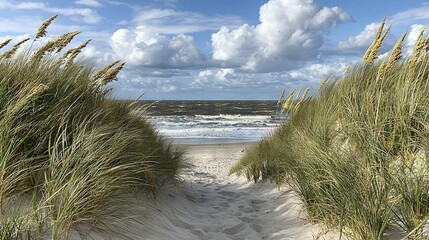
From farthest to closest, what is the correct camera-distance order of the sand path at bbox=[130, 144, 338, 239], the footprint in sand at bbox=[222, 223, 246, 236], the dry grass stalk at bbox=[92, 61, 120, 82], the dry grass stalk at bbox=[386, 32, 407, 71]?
the dry grass stalk at bbox=[92, 61, 120, 82], the dry grass stalk at bbox=[386, 32, 407, 71], the footprint in sand at bbox=[222, 223, 246, 236], the sand path at bbox=[130, 144, 338, 239]

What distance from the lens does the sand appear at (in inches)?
135

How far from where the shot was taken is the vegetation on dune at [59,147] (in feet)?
8.47

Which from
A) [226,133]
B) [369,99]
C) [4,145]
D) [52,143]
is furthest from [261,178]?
[226,133]

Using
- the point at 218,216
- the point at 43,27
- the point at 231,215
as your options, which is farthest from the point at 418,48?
the point at 43,27

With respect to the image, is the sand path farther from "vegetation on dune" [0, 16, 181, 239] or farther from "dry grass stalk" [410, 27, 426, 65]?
"dry grass stalk" [410, 27, 426, 65]

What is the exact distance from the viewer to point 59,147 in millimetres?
3385

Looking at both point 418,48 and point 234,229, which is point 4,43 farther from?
point 418,48

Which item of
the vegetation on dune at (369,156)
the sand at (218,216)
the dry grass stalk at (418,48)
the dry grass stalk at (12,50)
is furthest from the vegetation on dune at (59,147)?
the dry grass stalk at (418,48)

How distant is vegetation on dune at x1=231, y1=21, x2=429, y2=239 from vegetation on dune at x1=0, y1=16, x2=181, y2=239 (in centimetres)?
182

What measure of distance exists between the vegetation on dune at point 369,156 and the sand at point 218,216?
317 millimetres

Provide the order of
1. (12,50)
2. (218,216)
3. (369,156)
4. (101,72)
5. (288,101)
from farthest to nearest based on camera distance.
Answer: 1. (288,101)
2. (218,216)
3. (101,72)
4. (12,50)
5. (369,156)

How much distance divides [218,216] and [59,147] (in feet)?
7.84

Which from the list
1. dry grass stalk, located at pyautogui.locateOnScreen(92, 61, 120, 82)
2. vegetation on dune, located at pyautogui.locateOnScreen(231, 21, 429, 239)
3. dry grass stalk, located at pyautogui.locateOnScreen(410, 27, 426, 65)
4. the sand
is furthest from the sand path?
dry grass stalk, located at pyautogui.locateOnScreen(410, 27, 426, 65)

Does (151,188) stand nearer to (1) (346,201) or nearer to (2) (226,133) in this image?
(1) (346,201)
